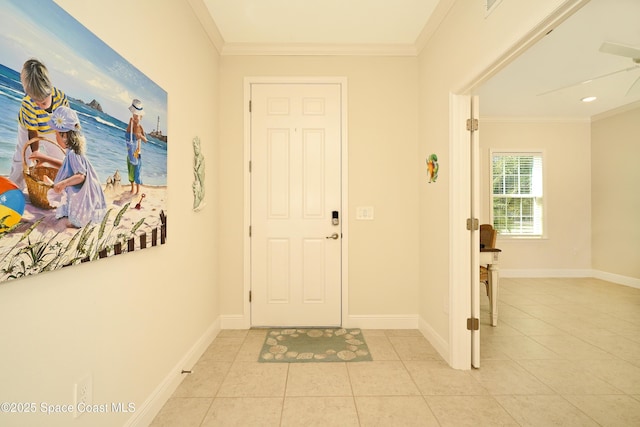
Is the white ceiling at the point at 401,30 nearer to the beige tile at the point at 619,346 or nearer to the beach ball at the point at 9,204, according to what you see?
the beach ball at the point at 9,204

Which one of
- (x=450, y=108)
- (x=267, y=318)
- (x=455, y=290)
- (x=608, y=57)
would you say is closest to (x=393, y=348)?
(x=455, y=290)

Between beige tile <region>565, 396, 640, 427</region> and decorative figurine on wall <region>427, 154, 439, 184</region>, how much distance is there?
5.80 feet

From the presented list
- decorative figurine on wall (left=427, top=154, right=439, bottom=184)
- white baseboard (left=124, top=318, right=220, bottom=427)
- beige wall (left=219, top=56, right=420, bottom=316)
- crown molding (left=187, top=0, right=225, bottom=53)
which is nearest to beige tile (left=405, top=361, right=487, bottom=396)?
beige wall (left=219, top=56, right=420, bottom=316)

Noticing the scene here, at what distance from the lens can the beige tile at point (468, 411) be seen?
5.45 ft

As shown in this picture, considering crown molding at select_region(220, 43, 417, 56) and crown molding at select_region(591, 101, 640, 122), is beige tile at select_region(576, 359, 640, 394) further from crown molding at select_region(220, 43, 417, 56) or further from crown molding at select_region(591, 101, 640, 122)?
crown molding at select_region(591, 101, 640, 122)

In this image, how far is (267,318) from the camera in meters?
2.95

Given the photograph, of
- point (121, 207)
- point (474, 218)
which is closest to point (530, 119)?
point (474, 218)

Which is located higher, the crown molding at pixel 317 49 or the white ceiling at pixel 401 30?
the white ceiling at pixel 401 30

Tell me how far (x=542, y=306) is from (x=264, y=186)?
3736 millimetres

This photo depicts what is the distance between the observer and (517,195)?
5.27 meters

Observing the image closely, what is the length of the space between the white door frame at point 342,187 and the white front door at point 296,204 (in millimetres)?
37

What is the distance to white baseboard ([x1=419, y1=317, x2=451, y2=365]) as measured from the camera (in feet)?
7.68

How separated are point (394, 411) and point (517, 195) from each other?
16.2 ft

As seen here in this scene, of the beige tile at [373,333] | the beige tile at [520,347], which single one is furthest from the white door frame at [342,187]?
the beige tile at [520,347]
